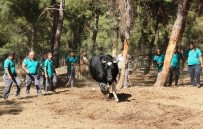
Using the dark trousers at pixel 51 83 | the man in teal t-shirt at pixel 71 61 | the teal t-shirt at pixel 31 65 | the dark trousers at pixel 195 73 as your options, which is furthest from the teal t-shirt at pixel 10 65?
the dark trousers at pixel 195 73

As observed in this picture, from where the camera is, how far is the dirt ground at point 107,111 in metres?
10.6

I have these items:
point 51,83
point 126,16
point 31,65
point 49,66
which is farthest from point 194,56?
point 31,65

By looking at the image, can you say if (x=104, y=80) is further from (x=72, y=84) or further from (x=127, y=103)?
(x=72, y=84)

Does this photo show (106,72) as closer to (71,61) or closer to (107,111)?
(107,111)

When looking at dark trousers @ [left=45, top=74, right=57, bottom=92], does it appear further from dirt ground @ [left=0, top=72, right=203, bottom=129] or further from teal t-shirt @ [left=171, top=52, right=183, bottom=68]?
teal t-shirt @ [left=171, top=52, right=183, bottom=68]

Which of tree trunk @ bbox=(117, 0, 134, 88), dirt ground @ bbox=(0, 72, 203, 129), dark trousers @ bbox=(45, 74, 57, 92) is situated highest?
tree trunk @ bbox=(117, 0, 134, 88)

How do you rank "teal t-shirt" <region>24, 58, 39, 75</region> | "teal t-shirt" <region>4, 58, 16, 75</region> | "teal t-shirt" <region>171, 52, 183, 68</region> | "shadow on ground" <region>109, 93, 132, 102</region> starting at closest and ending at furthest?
"shadow on ground" <region>109, 93, 132, 102</region>, "teal t-shirt" <region>4, 58, 16, 75</region>, "teal t-shirt" <region>24, 58, 39, 75</region>, "teal t-shirt" <region>171, 52, 183, 68</region>

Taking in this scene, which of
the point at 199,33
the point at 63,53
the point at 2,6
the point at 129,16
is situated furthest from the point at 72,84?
the point at 199,33

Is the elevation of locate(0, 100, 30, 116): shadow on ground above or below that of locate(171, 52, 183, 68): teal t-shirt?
below

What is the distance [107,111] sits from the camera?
1198cm

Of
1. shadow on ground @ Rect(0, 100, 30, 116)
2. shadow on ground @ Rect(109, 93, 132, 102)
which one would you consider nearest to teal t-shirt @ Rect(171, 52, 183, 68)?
shadow on ground @ Rect(109, 93, 132, 102)

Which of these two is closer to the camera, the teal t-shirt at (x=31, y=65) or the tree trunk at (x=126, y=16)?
the teal t-shirt at (x=31, y=65)

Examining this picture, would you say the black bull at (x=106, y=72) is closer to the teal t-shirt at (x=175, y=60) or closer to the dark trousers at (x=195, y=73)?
the dark trousers at (x=195, y=73)

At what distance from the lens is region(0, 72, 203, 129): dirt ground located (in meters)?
10.6
